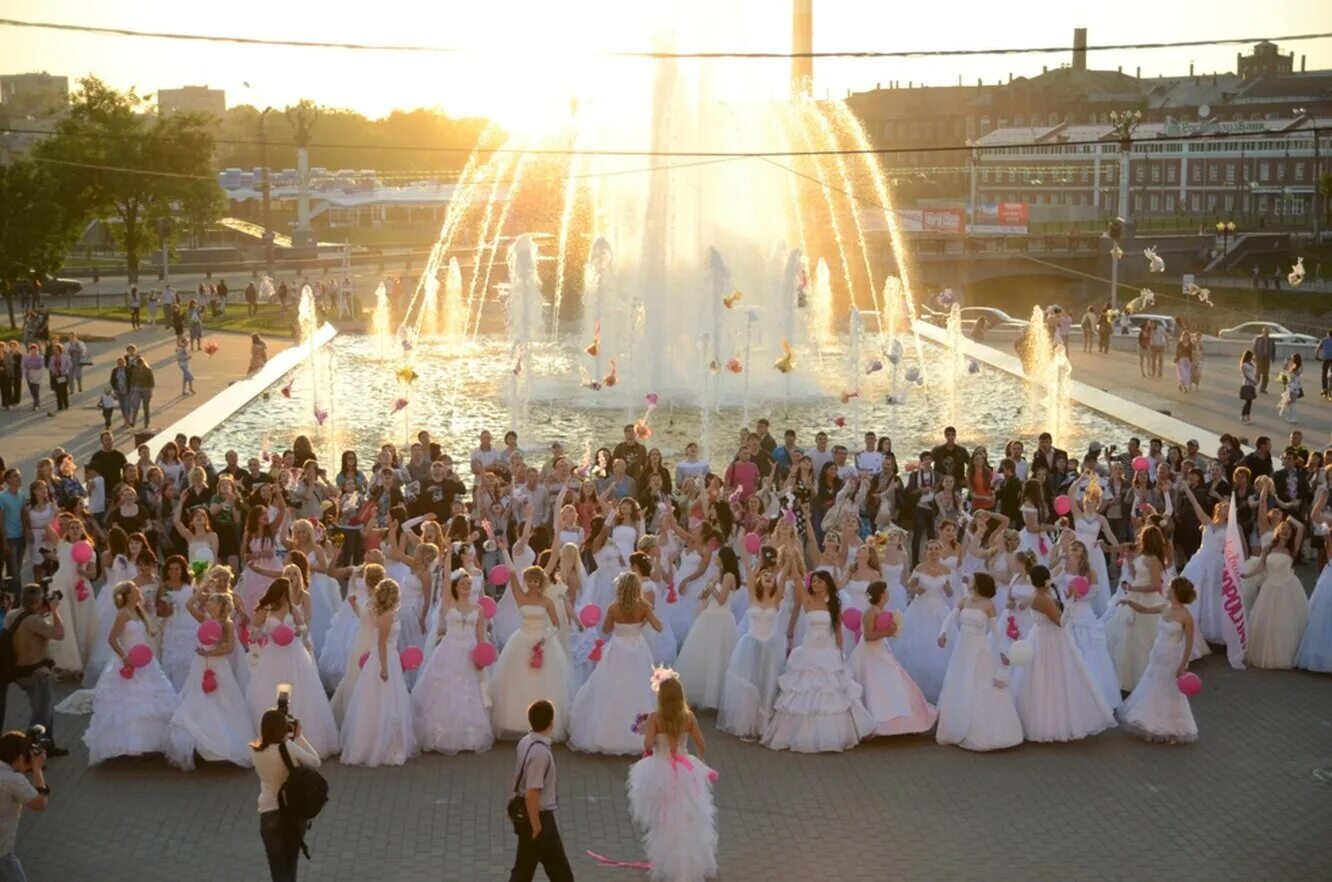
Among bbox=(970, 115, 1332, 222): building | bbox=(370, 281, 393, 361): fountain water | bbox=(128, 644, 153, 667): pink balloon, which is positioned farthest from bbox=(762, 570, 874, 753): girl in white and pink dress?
bbox=(970, 115, 1332, 222): building

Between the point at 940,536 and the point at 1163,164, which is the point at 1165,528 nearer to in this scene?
the point at 940,536

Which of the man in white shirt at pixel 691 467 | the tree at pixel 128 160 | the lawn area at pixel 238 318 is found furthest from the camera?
the tree at pixel 128 160

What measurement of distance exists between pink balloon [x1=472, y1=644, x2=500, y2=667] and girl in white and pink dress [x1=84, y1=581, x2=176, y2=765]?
242 centimetres

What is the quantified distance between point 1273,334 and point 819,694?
1873 inches

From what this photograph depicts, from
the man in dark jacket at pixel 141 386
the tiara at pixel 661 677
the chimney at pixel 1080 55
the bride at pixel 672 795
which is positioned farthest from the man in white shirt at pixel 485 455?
the chimney at pixel 1080 55

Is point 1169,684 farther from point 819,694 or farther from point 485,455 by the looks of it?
point 485,455

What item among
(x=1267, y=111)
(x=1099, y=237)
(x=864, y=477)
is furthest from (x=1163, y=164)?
(x=864, y=477)

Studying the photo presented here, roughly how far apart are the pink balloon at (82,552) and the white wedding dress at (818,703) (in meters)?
6.74

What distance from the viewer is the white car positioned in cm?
5288

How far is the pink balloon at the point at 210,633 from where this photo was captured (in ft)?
41.2

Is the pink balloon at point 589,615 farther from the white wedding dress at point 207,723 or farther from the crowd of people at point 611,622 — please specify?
the white wedding dress at point 207,723

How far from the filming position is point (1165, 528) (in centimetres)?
1745

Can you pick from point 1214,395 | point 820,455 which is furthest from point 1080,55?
point 820,455

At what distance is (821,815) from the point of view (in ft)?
39.5
